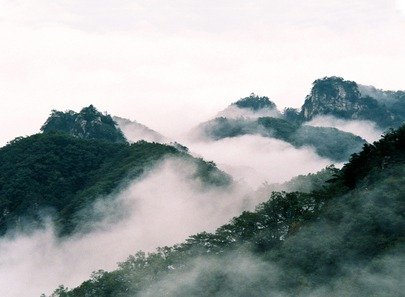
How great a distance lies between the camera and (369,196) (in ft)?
180

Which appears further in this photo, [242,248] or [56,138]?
[56,138]

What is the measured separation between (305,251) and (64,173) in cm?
11198

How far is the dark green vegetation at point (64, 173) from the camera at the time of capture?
466ft

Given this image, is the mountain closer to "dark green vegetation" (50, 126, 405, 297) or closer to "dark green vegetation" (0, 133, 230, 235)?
"dark green vegetation" (0, 133, 230, 235)

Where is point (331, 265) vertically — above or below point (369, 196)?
below

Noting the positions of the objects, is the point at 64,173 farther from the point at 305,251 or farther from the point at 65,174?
the point at 305,251

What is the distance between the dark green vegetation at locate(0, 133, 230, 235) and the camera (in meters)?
142

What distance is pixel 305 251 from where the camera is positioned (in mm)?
53156

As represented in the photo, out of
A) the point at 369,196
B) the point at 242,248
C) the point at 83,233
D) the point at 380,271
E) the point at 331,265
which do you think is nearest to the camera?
the point at 380,271

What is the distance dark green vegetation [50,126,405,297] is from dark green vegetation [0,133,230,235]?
72.4m

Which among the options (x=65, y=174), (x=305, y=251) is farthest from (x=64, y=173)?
(x=305, y=251)

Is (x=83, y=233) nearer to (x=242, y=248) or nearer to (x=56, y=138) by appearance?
(x=56, y=138)

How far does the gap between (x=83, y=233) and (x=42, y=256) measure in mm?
12240

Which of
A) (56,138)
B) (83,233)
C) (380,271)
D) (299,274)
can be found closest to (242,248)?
(299,274)
